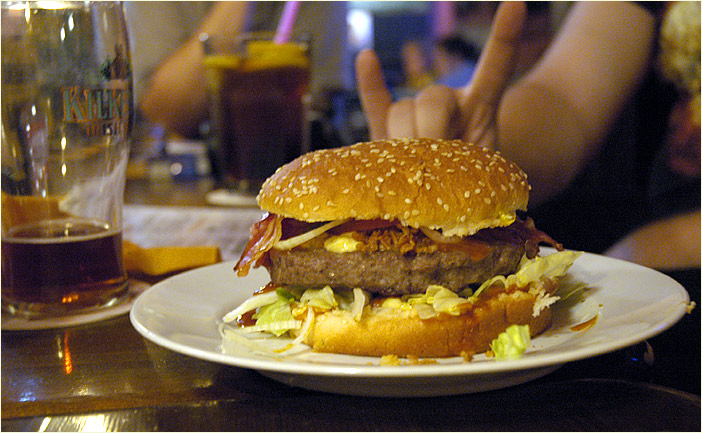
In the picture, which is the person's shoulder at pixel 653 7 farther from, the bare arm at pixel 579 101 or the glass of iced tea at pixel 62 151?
the glass of iced tea at pixel 62 151

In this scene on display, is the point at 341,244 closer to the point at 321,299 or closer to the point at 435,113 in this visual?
the point at 321,299

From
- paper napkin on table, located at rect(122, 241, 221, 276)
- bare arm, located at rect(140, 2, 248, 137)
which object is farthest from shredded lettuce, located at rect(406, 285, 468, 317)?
bare arm, located at rect(140, 2, 248, 137)

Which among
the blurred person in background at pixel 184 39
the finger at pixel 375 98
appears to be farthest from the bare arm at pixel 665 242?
the blurred person in background at pixel 184 39

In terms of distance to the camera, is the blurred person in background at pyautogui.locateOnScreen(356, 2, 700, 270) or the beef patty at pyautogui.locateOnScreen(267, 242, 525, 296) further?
the blurred person in background at pyautogui.locateOnScreen(356, 2, 700, 270)

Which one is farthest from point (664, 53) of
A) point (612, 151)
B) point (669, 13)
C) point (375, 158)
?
point (375, 158)

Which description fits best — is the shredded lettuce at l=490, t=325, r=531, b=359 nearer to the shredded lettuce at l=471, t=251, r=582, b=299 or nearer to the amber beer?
the shredded lettuce at l=471, t=251, r=582, b=299

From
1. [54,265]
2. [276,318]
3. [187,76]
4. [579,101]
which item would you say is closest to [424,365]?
[276,318]

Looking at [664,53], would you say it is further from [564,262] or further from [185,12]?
[185,12]
